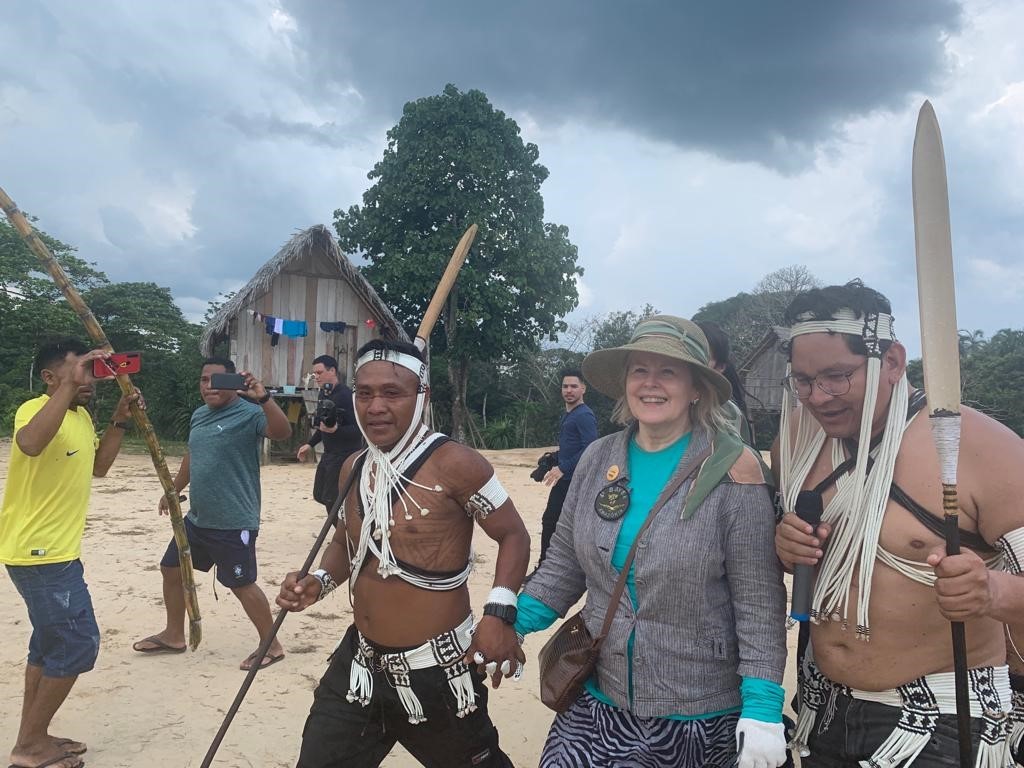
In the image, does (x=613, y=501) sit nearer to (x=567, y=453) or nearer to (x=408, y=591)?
(x=408, y=591)

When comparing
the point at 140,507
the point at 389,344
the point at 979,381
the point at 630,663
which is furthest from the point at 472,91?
the point at 630,663

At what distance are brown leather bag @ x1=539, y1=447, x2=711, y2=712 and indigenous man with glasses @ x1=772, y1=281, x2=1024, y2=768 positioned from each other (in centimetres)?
33

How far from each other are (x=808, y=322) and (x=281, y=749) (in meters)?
3.22

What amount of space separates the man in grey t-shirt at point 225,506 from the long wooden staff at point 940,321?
3636 millimetres

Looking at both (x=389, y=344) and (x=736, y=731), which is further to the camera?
(x=389, y=344)

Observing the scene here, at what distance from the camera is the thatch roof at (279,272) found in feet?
43.5

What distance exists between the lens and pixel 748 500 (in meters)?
2.04

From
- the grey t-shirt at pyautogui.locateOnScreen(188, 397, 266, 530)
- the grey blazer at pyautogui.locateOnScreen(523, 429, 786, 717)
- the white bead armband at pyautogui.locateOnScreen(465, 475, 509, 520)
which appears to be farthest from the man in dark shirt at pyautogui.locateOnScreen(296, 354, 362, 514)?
the grey blazer at pyautogui.locateOnScreen(523, 429, 786, 717)

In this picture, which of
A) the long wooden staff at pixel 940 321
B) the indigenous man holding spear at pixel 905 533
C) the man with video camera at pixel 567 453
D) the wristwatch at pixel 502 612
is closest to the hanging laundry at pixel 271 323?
the man with video camera at pixel 567 453

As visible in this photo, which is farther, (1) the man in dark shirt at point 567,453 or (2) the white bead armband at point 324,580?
(1) the man in dark shirt at point 567,453

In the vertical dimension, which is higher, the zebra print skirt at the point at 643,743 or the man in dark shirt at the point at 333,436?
the man in dark shirt at the point at 333,436

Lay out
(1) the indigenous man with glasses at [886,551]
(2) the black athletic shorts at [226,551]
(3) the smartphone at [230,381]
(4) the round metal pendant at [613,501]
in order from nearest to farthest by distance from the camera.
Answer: (1) the indigenous man with glasses at [886,551] < (4) the round metal pendant at [613,501] < (3) the smartphone at [230,381] < (2) the black athletic shorts at [226,551]

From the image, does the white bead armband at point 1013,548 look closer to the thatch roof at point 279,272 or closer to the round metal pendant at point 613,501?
the round metal pendant at point 613,501

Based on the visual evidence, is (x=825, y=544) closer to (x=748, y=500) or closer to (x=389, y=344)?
(x=748, y=500)
